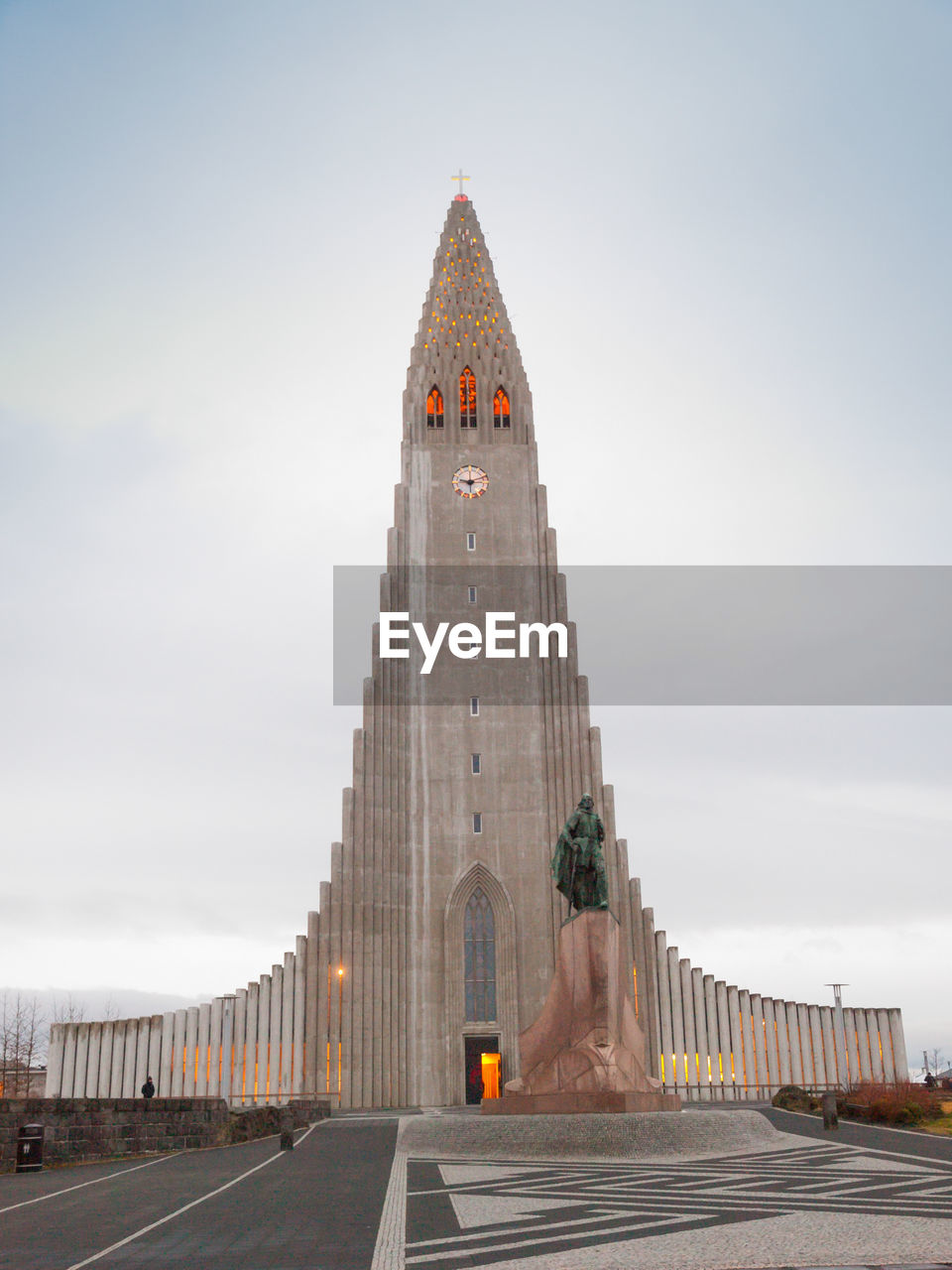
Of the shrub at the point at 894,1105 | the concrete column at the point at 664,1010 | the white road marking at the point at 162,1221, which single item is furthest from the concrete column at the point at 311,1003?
the white road marking at the point at 162,1221

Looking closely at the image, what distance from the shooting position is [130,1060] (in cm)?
4469

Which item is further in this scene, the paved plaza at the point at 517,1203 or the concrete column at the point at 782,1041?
the concrete column at the point at 782,1041

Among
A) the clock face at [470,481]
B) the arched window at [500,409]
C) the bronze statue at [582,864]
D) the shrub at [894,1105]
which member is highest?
the arched window at [500,409]

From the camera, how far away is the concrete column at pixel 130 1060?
145ft

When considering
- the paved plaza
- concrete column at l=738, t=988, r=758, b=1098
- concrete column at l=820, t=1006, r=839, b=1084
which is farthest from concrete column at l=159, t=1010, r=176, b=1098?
concrete column at l=820, t=1006, r=839, b=1084

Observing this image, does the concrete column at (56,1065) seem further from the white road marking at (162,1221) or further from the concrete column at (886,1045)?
the concrete column at (886,1045)

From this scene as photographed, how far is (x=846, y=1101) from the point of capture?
2948cm

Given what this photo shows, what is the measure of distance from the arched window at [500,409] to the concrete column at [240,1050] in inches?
1094

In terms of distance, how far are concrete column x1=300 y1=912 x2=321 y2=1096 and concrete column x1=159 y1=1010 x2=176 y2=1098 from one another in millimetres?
5591

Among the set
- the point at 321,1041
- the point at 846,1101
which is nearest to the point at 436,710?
the point at 321,1041

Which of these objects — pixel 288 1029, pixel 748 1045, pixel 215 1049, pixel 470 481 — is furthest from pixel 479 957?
pixel 470 481

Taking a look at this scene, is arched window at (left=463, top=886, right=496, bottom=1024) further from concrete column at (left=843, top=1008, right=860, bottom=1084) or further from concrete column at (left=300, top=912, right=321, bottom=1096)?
concrete column at (left=843, top=1008, right=860, bottom=1084)

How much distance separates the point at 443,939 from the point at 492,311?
99.9 ft

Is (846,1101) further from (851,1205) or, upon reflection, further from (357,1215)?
(357,1215)
